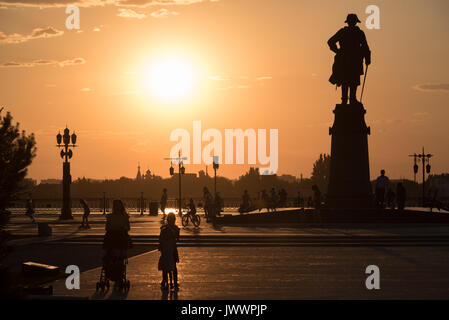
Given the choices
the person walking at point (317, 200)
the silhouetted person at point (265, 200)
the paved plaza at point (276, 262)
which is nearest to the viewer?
the paved plaza at point (276, 262)

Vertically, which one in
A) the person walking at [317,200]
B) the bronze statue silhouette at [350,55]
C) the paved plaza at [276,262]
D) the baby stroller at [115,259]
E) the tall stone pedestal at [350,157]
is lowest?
the paved plaza at [276,262]

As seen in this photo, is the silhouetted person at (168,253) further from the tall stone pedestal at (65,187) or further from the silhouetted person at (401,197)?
the tall stone pedestal at (65,187)

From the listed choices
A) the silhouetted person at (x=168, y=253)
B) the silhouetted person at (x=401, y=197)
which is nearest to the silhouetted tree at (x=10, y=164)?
the silhouetted person at (x=168, y=253)

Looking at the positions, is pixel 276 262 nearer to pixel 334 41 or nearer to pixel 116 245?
pixel 116 245

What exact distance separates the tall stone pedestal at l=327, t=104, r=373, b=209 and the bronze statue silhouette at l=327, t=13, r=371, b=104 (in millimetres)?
879

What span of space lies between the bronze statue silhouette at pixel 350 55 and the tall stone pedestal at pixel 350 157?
0.88 m

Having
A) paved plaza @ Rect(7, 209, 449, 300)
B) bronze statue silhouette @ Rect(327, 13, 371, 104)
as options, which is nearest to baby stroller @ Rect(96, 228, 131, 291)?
paved plaza @ Rect(7, 209, 449, 300)

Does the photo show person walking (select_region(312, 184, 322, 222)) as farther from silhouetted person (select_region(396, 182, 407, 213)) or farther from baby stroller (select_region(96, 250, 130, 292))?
baby stroller (select_region(96, 250, 130, 292))

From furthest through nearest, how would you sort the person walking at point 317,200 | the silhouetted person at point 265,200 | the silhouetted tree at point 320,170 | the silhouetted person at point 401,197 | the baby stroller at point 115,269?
the silhouetted tree at point 320,170, the silhouetted person at point 265,200, the silhouetted person at point 401,197, the person walking at point 317,200, the baby stroller at point 115,269

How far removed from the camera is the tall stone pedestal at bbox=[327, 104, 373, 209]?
3616 cm

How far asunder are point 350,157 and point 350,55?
4.85 meters

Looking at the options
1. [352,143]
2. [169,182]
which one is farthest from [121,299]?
[169,182]

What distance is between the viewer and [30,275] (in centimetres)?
1639

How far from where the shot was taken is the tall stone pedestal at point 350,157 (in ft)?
119
